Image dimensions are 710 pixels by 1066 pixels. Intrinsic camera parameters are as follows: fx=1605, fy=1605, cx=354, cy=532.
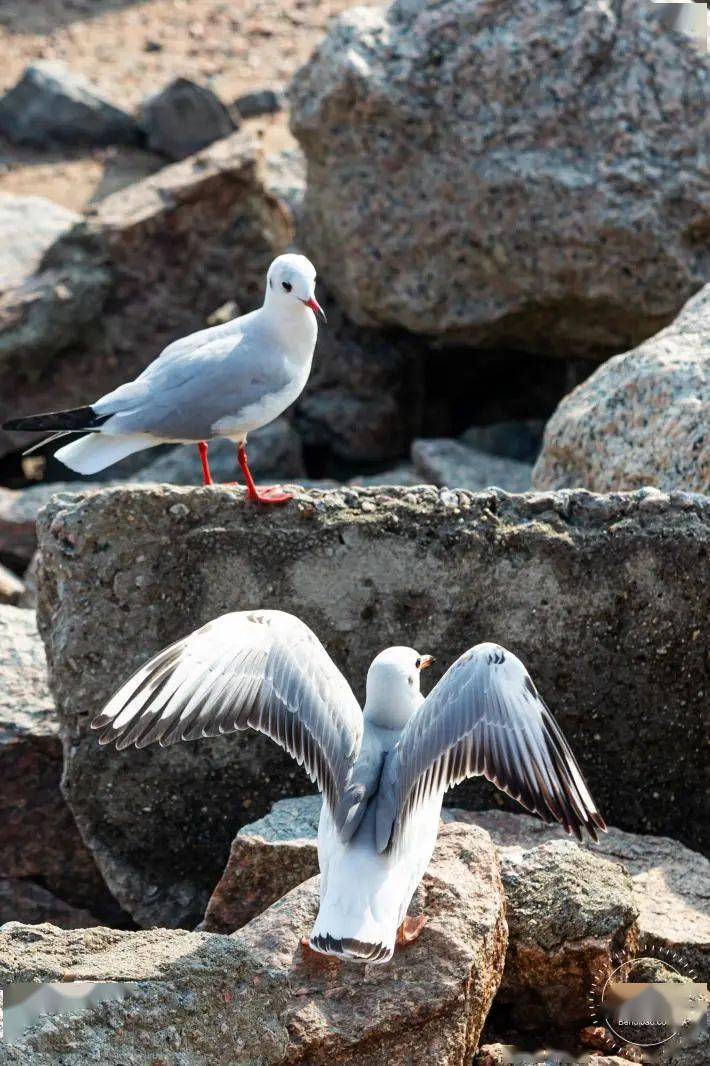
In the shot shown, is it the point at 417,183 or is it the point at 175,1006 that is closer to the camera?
the point at 175,1006

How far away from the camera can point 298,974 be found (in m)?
3.76

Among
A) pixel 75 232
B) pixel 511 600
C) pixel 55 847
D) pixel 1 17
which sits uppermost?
pixel 1 17

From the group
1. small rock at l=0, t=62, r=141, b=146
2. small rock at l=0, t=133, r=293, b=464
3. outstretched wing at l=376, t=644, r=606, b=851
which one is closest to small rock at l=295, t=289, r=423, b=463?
small rock at l=0, t=133, r=293, b=464

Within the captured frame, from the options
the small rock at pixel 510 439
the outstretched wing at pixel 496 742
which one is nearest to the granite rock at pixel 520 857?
the outstretched wing at pixel 496 742

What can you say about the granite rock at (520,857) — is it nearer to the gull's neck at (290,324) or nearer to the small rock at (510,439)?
the gull's neck at (290,324)

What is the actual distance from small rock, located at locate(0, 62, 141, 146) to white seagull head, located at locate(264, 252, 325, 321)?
6.45 metres

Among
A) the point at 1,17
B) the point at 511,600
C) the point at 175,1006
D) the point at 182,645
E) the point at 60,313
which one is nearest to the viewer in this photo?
the point at 175,1006

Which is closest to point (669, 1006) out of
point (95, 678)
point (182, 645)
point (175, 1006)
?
point (175, 1006)

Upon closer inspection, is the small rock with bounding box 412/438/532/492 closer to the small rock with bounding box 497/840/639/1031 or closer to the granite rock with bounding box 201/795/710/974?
the granite rock with bounding box 201/795/710/974

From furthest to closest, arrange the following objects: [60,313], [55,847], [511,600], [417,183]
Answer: [60,313] < [417,183] < [55,847] < [511,600]

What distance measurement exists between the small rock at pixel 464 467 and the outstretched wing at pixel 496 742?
10.7 ft

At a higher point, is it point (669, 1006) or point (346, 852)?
point (346, 852)

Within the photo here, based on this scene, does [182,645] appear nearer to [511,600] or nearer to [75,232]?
[511,600]

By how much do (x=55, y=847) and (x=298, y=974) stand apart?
5.89ft
